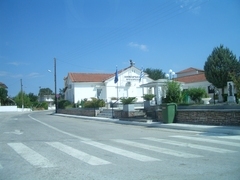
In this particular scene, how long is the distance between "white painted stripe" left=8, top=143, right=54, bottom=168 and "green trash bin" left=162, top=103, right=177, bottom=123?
1083 cm

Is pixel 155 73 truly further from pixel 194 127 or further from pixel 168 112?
pixel 194 127

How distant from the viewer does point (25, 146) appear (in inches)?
434

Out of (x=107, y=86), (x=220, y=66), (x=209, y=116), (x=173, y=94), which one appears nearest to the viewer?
(x=209, y=116)

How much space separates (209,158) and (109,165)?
307 cm

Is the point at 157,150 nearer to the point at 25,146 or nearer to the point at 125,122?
the point at 25,146

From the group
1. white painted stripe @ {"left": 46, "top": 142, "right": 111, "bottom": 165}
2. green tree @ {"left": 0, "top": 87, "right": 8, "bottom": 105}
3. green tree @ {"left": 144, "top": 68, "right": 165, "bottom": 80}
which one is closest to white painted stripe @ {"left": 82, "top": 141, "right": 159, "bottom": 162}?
white painted stripe @ {"left": 46, "top": 142, "right": 111, "bottom": 165}

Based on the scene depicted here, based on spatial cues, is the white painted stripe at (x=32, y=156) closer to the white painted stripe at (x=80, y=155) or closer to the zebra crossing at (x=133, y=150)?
the zebra crossing at (x=133, y=150)

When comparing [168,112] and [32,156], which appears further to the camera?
[168,112]

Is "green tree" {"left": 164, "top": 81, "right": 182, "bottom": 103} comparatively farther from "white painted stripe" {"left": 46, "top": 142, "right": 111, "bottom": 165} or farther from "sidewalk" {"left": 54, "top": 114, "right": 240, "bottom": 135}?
"white painted stripe" {"left": 46, "top": 142, "right": 111, "bottom": 165}

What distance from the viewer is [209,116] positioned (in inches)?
666

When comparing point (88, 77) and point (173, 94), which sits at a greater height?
point (88, 77)

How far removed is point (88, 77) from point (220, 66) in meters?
23.2

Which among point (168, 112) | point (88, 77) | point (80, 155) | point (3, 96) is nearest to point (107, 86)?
point (88, 77)

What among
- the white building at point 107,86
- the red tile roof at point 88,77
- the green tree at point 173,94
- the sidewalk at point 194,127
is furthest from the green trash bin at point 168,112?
the red tile roof at point 88,77
